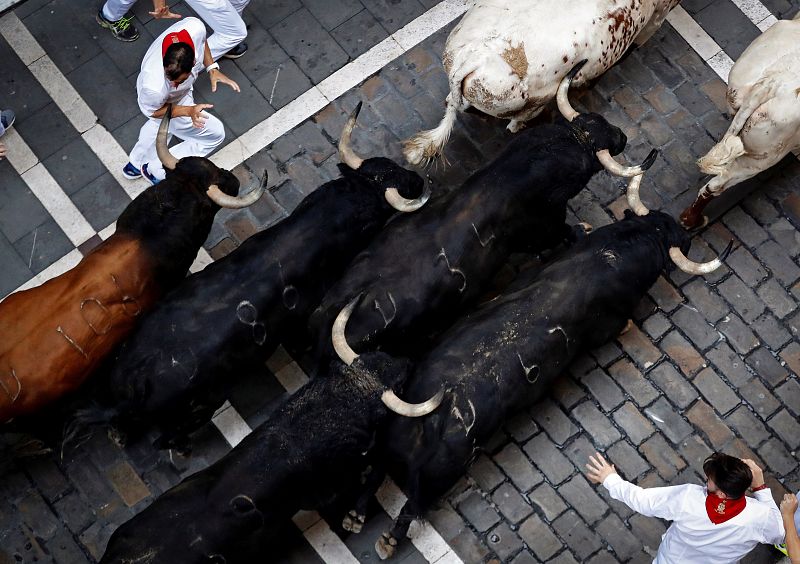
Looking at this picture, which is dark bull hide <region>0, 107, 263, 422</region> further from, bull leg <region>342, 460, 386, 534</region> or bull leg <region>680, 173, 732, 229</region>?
bull leg <region>680, 173, 732, 229</region>

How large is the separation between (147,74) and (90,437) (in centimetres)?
318

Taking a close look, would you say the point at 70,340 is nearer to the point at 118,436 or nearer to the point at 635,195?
the point at 118,436

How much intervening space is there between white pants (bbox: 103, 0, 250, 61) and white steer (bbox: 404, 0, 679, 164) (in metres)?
2.11

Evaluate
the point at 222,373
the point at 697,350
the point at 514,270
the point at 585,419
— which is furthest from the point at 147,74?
the point at 697,350

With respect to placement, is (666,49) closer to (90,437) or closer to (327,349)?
(327,349)

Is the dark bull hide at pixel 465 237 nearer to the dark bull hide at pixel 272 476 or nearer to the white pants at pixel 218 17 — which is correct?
the dark bull hide at pixel 272 476

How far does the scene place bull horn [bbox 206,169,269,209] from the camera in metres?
8.41

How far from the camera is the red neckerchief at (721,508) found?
23.6 feet

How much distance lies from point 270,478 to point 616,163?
3.83 m

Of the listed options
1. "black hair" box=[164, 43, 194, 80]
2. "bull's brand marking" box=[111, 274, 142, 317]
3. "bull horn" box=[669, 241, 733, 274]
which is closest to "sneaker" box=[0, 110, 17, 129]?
"black hair" box=[164, 43, 194, 80]

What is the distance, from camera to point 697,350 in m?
9.09

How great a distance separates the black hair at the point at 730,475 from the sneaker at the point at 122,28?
22.2ft

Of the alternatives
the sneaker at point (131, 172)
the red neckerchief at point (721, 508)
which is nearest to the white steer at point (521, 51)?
the sneaker at point (131, 172)

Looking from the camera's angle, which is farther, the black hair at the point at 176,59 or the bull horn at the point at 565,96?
the bull horn at the point at 565,96
